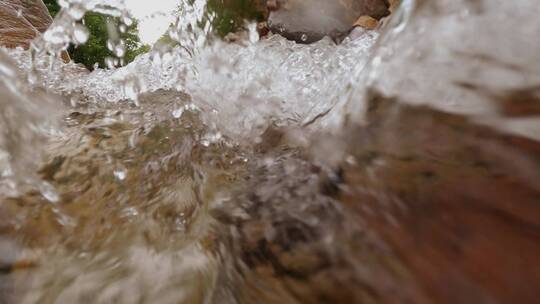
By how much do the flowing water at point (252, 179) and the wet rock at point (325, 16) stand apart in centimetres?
283

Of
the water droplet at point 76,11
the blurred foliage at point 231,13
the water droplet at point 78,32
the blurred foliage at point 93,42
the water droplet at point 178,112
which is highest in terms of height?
the blurred foliage at point 93,42

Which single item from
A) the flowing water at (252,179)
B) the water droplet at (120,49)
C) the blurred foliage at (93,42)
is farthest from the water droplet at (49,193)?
the blurred foliage at (93,42)

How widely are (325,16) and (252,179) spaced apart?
3.91 m

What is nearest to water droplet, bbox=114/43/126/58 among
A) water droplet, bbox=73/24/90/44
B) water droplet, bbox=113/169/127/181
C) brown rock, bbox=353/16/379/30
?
water droplet, bbox=73/24/90/44

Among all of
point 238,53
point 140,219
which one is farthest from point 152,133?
point 238,53

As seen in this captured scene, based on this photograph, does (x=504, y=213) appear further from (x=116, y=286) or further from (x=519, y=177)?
(x=116, y=286)

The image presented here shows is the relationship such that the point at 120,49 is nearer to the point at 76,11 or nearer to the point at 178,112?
the point at 76,11

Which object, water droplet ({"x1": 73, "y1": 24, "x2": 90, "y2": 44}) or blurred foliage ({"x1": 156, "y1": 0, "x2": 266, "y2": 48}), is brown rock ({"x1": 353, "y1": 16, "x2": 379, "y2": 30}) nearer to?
blurred foliage ({"x1": 156, "y1": 0, "x2": 266, "y2": 48})

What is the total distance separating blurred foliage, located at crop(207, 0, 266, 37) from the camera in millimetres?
5756

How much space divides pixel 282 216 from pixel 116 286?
47 cm

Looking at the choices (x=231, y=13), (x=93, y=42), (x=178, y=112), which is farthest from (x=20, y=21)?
(x=93, y=42)

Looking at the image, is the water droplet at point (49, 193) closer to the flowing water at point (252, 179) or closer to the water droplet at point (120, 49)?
the flowing water at point (252, 179)

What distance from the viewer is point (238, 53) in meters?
3.78

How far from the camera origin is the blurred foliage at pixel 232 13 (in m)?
5.76
